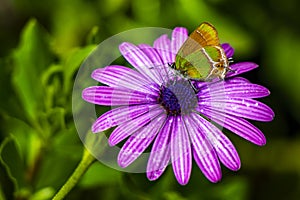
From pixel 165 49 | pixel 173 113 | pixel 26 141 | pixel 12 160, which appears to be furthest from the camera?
pixel 26 141

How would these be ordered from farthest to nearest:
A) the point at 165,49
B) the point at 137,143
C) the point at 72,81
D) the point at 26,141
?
the point at 26,141
the point at 72,81
the point at 165,49
the point at 137,143

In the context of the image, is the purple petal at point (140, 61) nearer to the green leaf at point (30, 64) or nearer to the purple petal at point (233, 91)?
the purple petal at point (233, 91)

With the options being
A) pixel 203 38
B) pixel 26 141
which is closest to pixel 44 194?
pixel 26 141

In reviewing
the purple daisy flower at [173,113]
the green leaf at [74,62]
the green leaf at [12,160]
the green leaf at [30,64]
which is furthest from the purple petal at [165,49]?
the green leaf at [30,64]

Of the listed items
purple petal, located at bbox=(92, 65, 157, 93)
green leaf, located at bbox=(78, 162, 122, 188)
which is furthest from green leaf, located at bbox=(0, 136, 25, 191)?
purple petal, located at bbox=(92, 65, 157, 93)

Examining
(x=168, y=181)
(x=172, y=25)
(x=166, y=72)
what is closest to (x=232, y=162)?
(x=166, y=72)

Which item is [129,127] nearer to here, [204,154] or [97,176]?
[204,154]

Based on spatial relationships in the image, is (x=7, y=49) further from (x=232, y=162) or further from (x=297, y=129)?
(x=232, y=162)
